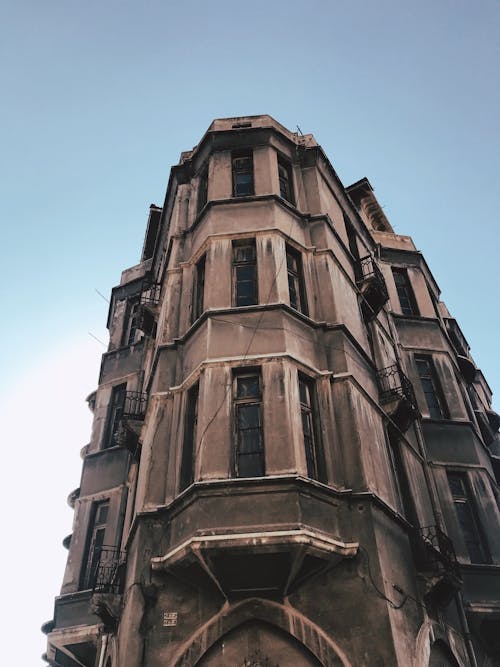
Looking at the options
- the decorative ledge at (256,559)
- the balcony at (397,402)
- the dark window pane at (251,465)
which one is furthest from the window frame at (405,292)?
the decorative ledge at (256,559)

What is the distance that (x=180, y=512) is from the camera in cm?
1191

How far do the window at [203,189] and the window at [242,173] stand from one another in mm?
1048

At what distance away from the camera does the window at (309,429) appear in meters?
12.3

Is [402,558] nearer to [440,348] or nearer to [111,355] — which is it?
[440,348]

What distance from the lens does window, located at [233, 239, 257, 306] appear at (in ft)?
49.1

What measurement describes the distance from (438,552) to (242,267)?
28.6 ft

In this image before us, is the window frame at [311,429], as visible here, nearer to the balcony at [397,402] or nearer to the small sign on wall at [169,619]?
the balcony at [397,402]

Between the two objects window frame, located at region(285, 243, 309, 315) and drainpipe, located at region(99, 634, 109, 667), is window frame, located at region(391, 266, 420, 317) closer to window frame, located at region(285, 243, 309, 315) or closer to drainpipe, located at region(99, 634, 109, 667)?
window frame, located at region(285, 243, 309, 315)

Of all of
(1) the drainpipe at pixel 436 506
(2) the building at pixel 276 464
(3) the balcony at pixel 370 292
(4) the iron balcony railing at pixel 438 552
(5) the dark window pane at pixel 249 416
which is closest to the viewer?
(2) the building at pixel 276 464


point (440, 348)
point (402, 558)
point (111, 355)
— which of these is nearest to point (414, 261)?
point (440, 348)

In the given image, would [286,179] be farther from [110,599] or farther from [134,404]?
[110,599]

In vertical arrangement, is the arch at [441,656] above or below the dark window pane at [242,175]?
below

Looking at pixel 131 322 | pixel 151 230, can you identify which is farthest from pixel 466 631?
pixel 151 230

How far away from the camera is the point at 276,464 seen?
1161 cm
